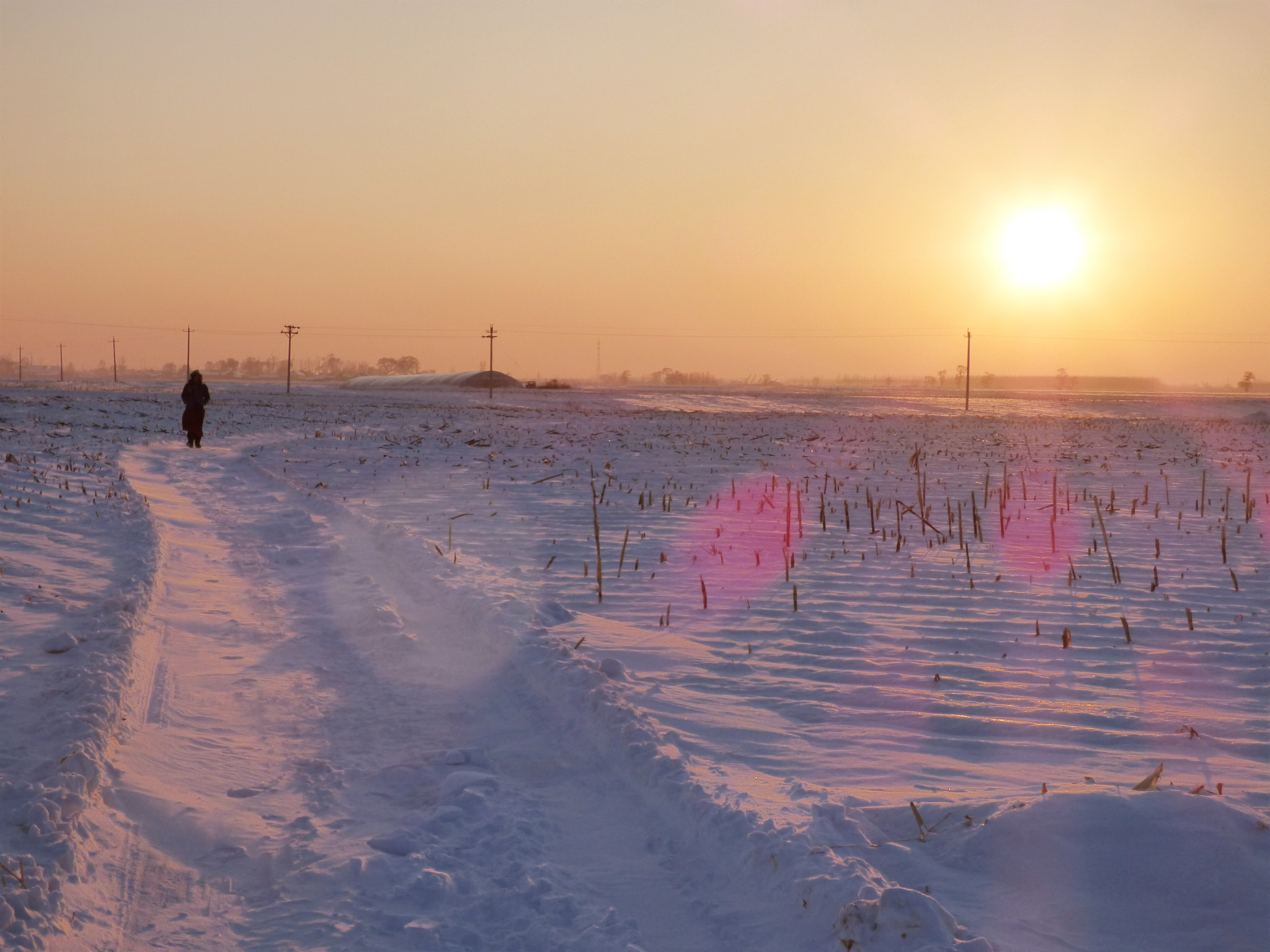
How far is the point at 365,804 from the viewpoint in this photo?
390 centimetres

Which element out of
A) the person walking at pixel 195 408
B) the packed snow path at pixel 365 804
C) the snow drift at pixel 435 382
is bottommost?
the packed snow path at pixel 365 804

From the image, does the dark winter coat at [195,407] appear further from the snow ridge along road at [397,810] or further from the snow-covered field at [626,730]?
the snow ridge along road at [397,810]

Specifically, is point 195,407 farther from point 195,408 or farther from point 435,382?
point 435,382

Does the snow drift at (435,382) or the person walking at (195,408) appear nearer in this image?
the person walking at (195,408)

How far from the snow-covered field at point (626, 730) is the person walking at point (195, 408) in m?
9.33

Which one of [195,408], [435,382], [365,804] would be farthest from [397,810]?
[435,382]

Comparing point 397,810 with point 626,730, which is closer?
point 397,810

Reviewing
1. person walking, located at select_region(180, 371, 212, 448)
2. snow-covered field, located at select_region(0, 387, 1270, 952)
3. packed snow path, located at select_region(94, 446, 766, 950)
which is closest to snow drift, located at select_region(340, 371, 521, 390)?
person walking, located at select_region(180, 371, 212, 448)

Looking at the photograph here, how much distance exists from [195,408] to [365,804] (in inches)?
719

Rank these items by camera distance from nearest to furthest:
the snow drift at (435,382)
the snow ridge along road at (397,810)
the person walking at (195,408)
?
the snow ridge along road at (397,810) < the person walking at (195,408) < the snow drift at (435,382)

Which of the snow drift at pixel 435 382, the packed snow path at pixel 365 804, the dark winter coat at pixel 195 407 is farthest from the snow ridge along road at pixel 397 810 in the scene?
the snow drift at pixel 435 382

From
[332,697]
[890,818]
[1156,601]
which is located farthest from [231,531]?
[1156,601]

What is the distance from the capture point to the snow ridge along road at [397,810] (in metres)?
3.10

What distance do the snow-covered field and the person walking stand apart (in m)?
9.33
